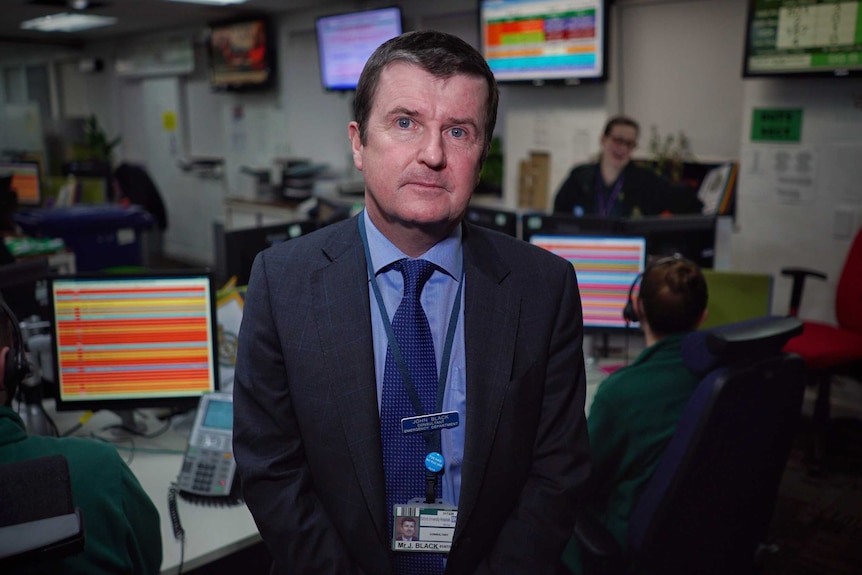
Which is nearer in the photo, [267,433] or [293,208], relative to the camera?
[267,433]

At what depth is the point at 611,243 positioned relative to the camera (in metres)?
2.47

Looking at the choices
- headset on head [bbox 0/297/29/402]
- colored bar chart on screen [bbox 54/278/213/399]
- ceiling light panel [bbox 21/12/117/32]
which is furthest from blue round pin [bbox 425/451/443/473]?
ceiling light panel [bbox 21/12/117/32]

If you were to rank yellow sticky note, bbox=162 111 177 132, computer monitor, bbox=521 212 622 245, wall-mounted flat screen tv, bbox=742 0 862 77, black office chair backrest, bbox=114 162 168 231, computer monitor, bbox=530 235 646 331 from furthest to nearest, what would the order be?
yellow sticky note, bbox=162 111 177 132 < black office chair backrest, bbox=114 162 168 231 < wall-mounted flat screen tv, bbox=742 0 862 77 < computer monitor, bbox=521 212 622 245 < computer monitor, bbox=530 235 646 331

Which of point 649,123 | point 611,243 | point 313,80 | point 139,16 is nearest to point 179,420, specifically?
point 611,243

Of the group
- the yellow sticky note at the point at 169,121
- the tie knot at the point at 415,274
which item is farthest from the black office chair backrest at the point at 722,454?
the yellow sticky note at the point at 169,121

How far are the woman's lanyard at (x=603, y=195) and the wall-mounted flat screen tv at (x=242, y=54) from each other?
4.07 metres

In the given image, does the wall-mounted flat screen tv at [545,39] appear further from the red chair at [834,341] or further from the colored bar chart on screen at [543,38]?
the red chair at [834,341]

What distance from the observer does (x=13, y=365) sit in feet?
4.03

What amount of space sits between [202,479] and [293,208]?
15.2 ft

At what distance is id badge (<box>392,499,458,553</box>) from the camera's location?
113cm

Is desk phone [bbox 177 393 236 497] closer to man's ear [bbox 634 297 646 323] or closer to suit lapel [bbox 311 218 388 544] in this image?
suit lapel [bbox 311 218 388 544]

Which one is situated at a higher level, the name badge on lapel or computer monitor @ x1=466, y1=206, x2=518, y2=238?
computer monitor @ x1=466, y1=206, x2=518, y2=238

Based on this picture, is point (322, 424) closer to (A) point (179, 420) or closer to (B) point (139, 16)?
(A) point (179, 420)

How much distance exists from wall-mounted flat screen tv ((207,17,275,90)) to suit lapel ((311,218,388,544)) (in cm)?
631
